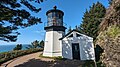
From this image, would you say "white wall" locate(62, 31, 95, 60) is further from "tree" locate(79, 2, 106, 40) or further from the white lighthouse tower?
"tree" locate(79, 2, 106, 40)

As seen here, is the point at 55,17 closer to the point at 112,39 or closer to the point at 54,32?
the point at 54,32

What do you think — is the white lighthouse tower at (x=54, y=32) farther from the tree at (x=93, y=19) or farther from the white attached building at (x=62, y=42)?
the tree at (x=93, y=19)

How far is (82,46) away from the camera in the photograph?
22.8 m

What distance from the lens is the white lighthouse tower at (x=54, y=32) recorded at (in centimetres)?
2502

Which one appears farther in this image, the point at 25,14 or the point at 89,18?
the point at 89,18

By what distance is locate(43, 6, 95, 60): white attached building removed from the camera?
2253 cm

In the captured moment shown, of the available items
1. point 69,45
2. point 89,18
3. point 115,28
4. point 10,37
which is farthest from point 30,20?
point 89,18

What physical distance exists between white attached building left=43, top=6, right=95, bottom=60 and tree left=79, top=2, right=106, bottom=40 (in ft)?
35.2

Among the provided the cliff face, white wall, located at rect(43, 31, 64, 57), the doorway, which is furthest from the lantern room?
the cliff face

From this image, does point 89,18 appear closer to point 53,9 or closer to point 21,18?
point 53,9

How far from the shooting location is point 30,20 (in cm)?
1648

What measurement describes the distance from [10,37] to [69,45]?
9.43 m

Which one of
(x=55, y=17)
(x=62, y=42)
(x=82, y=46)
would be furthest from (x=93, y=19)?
(x=62, y=42)

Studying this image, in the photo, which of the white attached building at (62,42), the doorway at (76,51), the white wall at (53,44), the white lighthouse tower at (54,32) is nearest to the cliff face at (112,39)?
the white attached building at (62,42)
